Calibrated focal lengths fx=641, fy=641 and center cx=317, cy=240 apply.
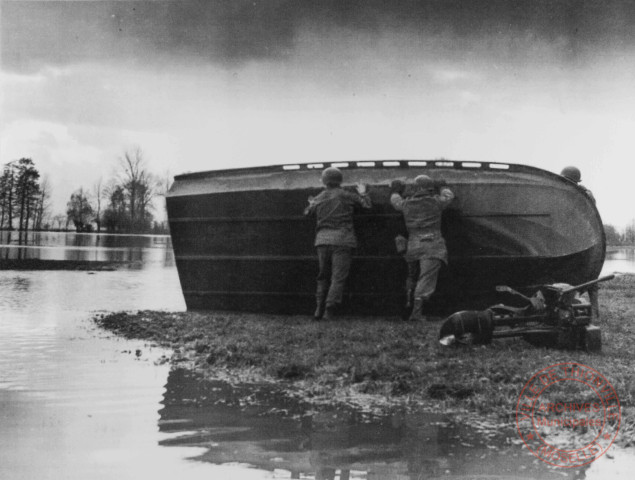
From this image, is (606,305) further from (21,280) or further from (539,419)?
(21,280)

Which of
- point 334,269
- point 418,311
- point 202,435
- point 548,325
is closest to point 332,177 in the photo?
point 334,269

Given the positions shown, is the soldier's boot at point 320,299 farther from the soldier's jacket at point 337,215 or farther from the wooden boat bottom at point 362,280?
the soldier's jacket at point 337,215

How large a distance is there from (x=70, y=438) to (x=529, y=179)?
638 centimetres

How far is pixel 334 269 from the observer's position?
809 centimetres

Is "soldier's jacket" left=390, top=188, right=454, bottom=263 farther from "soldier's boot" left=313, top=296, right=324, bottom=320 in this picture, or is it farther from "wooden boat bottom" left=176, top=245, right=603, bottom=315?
"soldier's boot" left=313, top=296, right=324, bottom=320

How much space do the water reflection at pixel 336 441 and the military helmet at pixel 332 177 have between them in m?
4.20

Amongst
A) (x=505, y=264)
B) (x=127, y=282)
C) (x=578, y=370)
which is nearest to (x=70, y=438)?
(x=578, y=370)

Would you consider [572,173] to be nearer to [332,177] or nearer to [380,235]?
[380,235]

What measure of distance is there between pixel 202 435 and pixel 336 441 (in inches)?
29.7

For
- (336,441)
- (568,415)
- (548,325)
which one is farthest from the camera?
(548,325)

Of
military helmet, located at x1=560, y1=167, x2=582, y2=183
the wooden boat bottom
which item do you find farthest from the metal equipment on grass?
military helmet, located at x1=560, y1=167, x2=582, y2=183

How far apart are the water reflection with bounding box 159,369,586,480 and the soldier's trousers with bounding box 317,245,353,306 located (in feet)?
12.2

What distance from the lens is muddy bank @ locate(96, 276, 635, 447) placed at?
4.27 m

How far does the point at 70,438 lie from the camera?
11.5 ft
